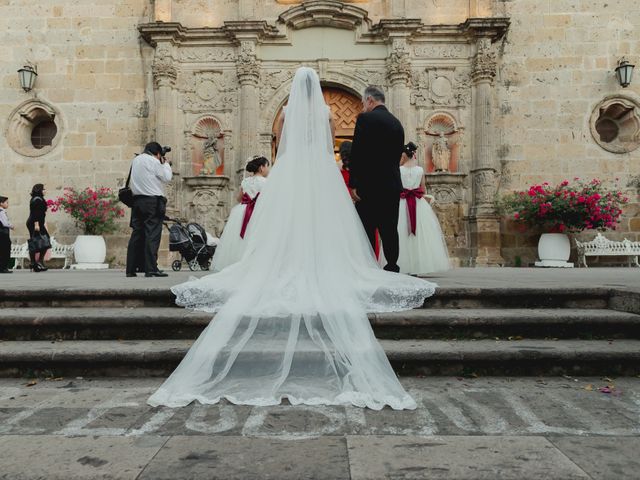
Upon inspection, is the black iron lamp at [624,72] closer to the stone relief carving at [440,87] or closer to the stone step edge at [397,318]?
the stone relief carving at [440,87]

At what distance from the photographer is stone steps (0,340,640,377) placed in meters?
3.57

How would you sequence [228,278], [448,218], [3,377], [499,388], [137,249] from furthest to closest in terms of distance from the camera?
[448,218] < [137,249] < [228,278] < [3,377] < [499,388]

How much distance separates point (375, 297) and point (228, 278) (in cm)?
133

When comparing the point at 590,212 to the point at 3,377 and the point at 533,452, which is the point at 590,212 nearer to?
the point at 533,452

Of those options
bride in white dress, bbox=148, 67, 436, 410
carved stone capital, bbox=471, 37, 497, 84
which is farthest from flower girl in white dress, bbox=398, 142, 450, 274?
carved stone capital, bbox=471, 37, 497, 84

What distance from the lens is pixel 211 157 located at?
12.9 meters

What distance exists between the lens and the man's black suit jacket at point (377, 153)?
5.42m

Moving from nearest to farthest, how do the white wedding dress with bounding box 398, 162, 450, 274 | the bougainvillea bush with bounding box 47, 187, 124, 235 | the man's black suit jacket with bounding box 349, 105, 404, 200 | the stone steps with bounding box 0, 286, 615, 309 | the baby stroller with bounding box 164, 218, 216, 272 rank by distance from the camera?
the stone steps with bounding box 0, 286, 615, 309, the man's black suit jacket with bounding box 349, 105, 404, 200, the white wedding dress with bounding box 398, 162, 450, 274, the baby stroller with bounding box 164, 218, 216, 272, the bougainvillea bush with bounding box 47, 187, 124, 235

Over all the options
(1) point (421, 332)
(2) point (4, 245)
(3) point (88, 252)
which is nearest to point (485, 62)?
(1) point (421, 332)

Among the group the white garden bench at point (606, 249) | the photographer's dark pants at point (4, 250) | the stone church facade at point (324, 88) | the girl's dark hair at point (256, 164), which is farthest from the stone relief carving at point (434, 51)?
the photographer's dark pants at point (4, 250)

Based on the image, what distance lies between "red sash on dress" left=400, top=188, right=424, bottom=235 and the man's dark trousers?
1.26 m

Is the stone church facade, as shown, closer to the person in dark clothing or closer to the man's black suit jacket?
the person in dark clothing

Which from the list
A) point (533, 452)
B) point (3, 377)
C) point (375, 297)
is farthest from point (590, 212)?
point (3, 377)

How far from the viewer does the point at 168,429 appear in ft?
8.52
